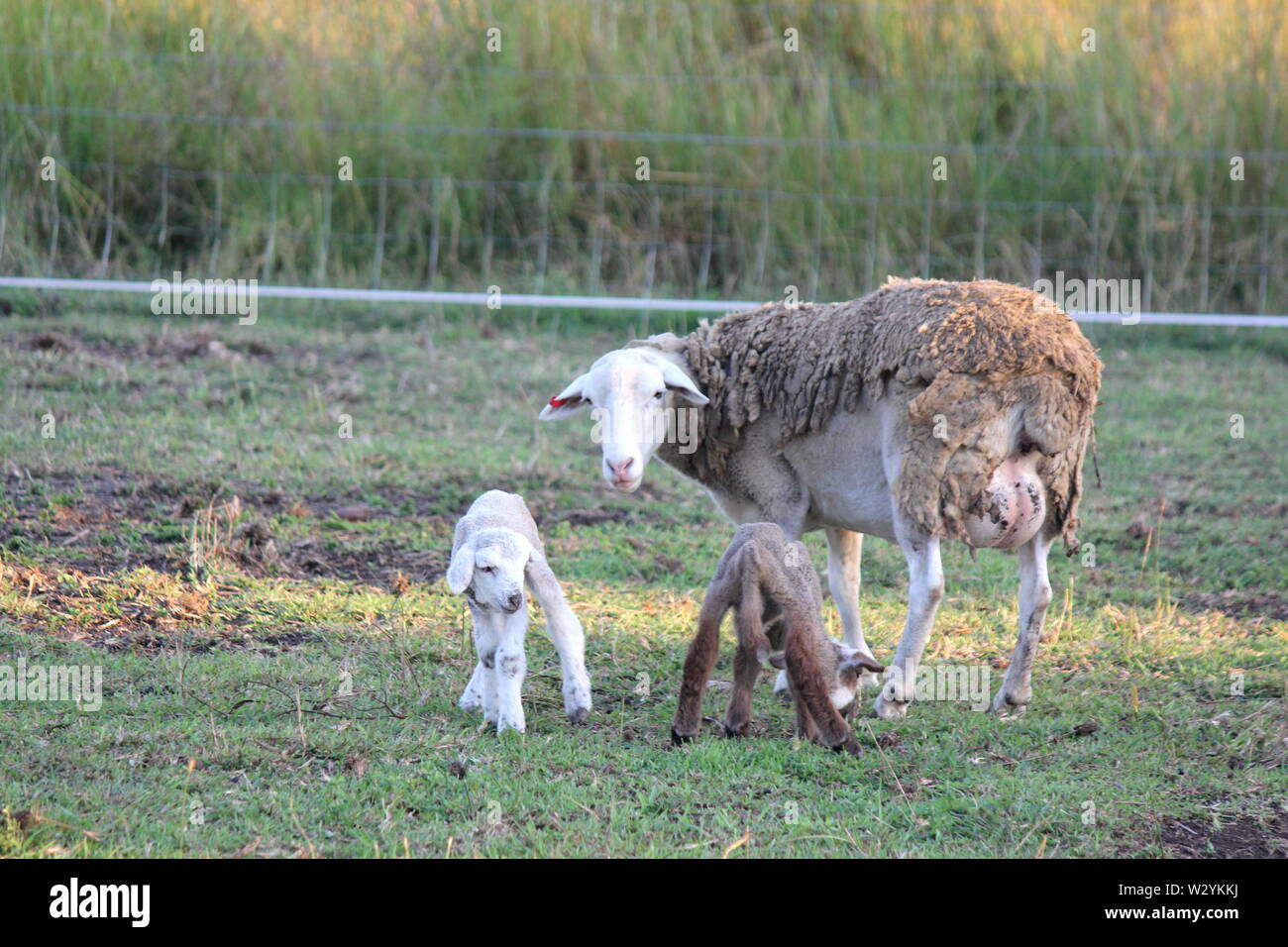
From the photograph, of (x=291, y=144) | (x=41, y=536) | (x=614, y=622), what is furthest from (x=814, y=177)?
(x=41, y=536)

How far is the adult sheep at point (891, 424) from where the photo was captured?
530 cm

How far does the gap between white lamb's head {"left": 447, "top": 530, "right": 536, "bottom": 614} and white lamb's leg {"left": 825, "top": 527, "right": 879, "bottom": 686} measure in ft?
5.23

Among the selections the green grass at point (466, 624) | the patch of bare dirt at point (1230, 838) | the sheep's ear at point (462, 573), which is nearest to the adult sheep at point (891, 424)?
the green grass at point (466, 624)

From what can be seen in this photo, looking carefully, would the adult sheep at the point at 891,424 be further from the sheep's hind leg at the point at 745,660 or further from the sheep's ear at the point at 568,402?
the sheep's hind leg at the point at 745,660

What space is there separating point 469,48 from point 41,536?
5.93 m

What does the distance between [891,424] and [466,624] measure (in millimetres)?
2028

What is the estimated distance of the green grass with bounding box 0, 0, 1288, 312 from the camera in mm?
10805

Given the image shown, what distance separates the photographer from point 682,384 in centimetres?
582

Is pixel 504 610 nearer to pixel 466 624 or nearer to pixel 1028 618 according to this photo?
pixel 466 624

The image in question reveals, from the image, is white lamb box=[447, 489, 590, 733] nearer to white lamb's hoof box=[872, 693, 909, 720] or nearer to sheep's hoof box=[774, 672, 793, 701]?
sheep's hoof box=[774, 672, 793, 701]

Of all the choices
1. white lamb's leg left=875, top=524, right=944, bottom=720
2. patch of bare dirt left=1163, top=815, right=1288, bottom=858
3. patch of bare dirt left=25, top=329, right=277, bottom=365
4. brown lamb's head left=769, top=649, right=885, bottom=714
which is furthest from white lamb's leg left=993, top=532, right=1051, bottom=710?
patch of bare dirt left=25, top=329, right=277, bottom=365

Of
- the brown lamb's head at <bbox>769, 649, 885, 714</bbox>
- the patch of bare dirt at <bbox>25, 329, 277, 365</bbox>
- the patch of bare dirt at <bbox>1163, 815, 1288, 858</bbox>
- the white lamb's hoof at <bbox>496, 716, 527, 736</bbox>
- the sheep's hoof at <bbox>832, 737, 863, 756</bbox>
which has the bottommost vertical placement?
the patch of bare dirt at <bbox>1163, 815, 1288, 858</bbox>

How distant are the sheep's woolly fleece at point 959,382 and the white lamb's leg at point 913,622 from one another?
11 cm

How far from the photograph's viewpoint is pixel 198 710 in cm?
524
